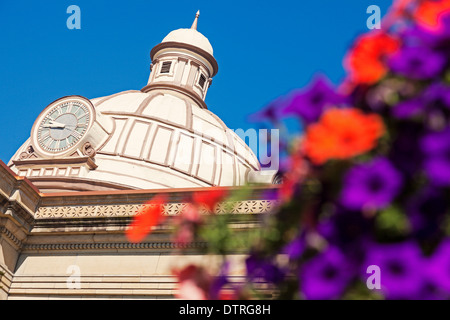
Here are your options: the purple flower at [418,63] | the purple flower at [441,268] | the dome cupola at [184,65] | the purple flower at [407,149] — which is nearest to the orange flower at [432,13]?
the purple flower at [418,63]

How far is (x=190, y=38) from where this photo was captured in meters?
40.7

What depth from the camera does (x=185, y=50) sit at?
39.8 metres

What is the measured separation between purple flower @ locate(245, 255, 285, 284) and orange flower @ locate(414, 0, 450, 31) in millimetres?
917

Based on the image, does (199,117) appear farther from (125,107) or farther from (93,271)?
(93,271)

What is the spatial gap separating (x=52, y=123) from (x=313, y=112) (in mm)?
26321

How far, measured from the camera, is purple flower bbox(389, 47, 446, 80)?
1737mm

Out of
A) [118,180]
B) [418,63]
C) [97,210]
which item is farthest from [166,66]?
[418,63]

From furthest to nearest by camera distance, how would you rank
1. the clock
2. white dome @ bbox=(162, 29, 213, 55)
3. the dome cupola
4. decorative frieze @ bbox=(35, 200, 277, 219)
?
white dome @ bbox=(162, 29, 213, 55)
the dome cupola
the clock
decorative frieze @ bbox=(35, 200, 277, 219)

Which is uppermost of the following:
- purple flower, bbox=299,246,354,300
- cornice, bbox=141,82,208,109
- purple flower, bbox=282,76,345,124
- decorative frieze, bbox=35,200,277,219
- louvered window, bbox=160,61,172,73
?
louvered window, bbox=160,61,172,73

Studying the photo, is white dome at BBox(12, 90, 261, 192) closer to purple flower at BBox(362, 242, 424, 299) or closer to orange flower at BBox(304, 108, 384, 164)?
orange flower at BBox(304, 108, 384, 164)

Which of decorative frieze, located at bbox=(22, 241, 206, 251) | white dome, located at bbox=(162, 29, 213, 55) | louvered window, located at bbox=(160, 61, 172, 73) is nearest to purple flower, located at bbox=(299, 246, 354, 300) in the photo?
decorative frieze, located at bbox=(22, 241, 206, 251)

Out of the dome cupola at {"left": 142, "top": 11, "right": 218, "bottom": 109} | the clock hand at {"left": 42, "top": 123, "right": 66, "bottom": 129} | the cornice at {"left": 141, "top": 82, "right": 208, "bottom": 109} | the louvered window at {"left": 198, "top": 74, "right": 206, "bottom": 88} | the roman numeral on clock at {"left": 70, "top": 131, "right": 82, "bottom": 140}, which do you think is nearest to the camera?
the roman numeral on clock at {"left": 70, "top": 131, "right": 82, "bottom": 140}

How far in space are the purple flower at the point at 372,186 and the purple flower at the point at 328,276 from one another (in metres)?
0.15

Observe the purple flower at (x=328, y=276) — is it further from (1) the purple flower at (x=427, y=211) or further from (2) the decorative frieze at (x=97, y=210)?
(2) the decorative frieze at (x=97, y=210)
